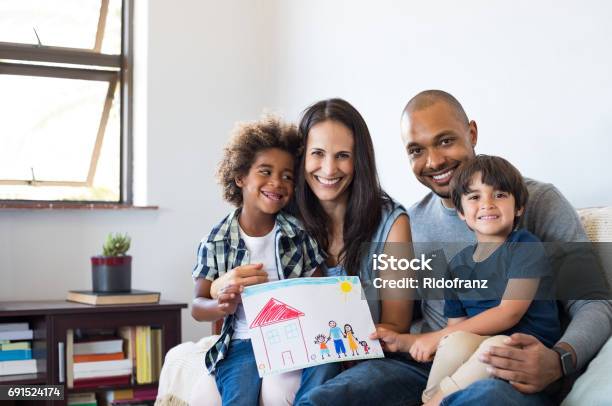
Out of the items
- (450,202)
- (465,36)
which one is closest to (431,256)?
(450,202)

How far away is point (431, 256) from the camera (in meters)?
1.96

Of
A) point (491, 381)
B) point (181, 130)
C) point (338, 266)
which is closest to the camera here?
point (491, 381)

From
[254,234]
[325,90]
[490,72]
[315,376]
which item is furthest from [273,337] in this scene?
[325,90]

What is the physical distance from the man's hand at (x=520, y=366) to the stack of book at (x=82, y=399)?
1929mm

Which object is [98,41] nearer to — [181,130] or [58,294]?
[181,130]

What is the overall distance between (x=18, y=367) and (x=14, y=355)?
1.8 inches

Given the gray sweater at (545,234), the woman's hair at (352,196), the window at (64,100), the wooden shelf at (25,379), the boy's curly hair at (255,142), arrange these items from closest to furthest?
the gray sweater at (545,234) → the woman's hair at (352,196) → the boy's curly hair at (255,142) → the wooden shelf at (25,379) → the window at (64,100)

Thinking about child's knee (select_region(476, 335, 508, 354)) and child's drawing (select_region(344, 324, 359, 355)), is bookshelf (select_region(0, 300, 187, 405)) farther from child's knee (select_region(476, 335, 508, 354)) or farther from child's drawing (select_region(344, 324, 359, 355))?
child's knee (select_region(476, 335, 508, 354))

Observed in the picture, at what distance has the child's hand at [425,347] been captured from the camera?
167 cm

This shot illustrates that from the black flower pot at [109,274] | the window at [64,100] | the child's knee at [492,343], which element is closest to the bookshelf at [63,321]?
the black flower pot at [109,274]

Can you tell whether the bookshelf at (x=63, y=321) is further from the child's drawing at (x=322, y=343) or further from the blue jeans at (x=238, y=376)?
the child's drawing at (x=322, y=343)

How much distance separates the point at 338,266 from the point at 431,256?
0.23m

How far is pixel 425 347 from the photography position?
167 cm

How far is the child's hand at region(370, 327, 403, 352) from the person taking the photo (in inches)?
69.6
